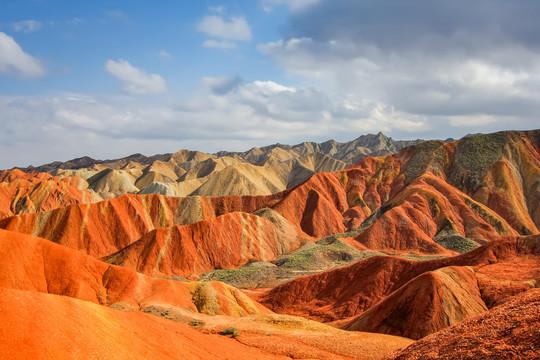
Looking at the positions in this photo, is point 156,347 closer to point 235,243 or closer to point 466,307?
point 466,307

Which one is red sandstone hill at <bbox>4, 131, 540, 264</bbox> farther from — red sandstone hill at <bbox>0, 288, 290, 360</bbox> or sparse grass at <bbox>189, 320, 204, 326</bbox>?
red sandstone hill at <bbox>0, 288, 290, 360</bbox>

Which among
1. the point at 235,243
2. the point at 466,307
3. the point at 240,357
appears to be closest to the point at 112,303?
the point at 240,357

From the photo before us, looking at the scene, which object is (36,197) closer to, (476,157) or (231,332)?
(231,332)

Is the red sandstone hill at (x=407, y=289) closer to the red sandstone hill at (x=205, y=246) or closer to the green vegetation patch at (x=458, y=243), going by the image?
the red sandstone hill at (x=205, y=246)

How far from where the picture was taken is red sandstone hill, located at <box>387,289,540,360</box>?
40.6 ft

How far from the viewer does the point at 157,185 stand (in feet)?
416

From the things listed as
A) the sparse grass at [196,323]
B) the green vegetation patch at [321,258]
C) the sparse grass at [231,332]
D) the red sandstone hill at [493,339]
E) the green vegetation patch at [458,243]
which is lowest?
the green vegetation patch at [321,258]

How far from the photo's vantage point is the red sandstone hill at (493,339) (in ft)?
40.6

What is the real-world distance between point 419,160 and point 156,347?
311 ft

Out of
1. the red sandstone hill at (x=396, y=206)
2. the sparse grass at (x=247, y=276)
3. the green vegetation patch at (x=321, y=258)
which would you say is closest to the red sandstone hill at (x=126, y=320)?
the sparse grass at (x=247, y=276)

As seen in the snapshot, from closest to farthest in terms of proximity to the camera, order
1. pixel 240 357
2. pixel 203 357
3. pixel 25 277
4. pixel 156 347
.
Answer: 1. pixel 156 347
2. pixel 203 357
3. pixel 240 357
4. pixel 25 277

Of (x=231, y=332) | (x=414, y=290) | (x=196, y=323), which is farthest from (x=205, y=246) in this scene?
(x=414, y=290)

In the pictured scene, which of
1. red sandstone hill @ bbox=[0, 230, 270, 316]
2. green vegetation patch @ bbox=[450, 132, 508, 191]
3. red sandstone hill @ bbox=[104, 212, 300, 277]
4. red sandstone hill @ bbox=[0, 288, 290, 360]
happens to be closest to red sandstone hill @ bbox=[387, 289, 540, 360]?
red sandstone hill @ bbox=[0, 288, 290, 360]

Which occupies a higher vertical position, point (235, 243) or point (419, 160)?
point (419, 160)
